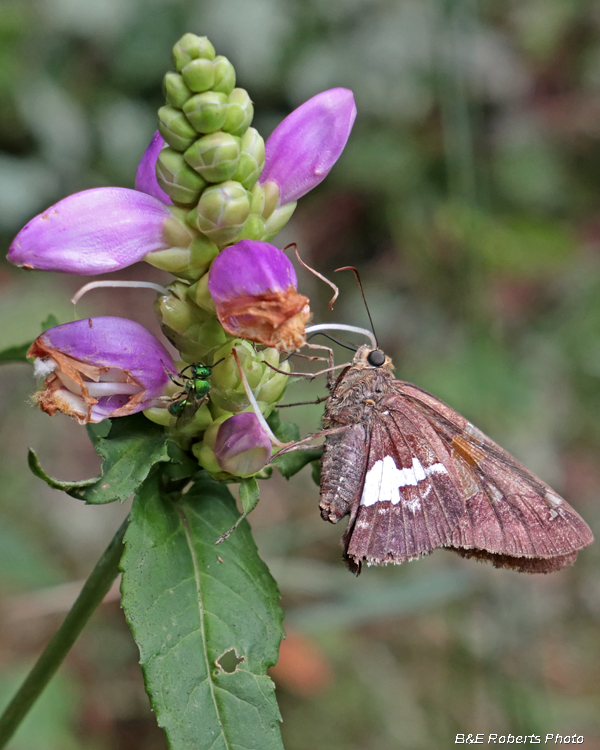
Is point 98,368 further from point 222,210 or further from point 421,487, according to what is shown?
point 421,487

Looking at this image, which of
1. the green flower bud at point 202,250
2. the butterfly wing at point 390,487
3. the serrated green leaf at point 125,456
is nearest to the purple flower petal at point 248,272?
the green flower bud at point 202,250

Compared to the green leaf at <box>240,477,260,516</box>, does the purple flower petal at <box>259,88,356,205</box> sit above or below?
above

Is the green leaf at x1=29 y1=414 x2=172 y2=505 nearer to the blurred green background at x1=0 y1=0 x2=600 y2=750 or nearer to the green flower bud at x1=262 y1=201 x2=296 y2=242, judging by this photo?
the green flower bud at x1=262 y1=201 x2=296 y2=242

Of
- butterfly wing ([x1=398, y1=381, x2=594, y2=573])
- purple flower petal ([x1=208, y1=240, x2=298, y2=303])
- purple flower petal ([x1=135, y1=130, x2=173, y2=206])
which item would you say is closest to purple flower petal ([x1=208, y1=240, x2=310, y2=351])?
purple flower petal ([x1=208, y1=240, x2=298, y2=303])

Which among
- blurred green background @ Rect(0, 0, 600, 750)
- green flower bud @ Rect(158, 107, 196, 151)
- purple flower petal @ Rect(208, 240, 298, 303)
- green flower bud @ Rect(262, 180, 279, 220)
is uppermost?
green flower bud @ Rect(158, 107, 196, 151)

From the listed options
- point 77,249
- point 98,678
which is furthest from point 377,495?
point 98,678

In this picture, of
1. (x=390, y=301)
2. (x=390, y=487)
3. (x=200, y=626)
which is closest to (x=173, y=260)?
(x=200, y=626)

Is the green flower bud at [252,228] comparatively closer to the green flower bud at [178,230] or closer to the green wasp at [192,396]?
the green flower bud at [178,230]
